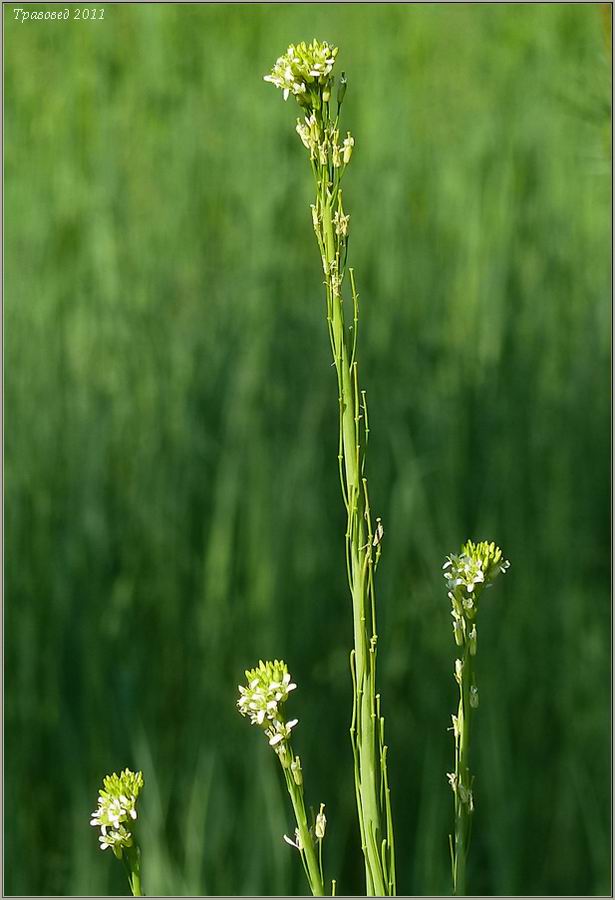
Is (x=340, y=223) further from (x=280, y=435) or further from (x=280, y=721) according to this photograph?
(x=280, y=435)

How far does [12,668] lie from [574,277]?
4.80 ft

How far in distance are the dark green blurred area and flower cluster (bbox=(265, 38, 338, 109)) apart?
3.75ft

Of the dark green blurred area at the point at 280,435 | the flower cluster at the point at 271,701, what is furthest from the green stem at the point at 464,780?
the dark green blurred area at the point at 280,435

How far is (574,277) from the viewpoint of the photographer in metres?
2.41

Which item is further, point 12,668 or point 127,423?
point 127,423

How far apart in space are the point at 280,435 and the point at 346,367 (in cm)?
145

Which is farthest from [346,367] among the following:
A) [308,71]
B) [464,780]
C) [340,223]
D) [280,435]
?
[280,435]

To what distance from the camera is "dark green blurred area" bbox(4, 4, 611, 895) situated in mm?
1895

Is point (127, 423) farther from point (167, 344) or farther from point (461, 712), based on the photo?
point (461, 712)

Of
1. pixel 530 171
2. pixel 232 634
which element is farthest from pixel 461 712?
pixel 530 171

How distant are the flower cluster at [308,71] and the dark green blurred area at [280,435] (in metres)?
1.14

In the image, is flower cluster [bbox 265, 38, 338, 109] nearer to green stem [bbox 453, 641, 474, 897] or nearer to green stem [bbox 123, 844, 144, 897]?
green stem [bbox 453, 641, 474, 897]

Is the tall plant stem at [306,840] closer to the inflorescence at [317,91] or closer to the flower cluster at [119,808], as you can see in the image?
the flower cluster at [119,808]

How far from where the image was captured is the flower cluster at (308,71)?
2.23 feet
